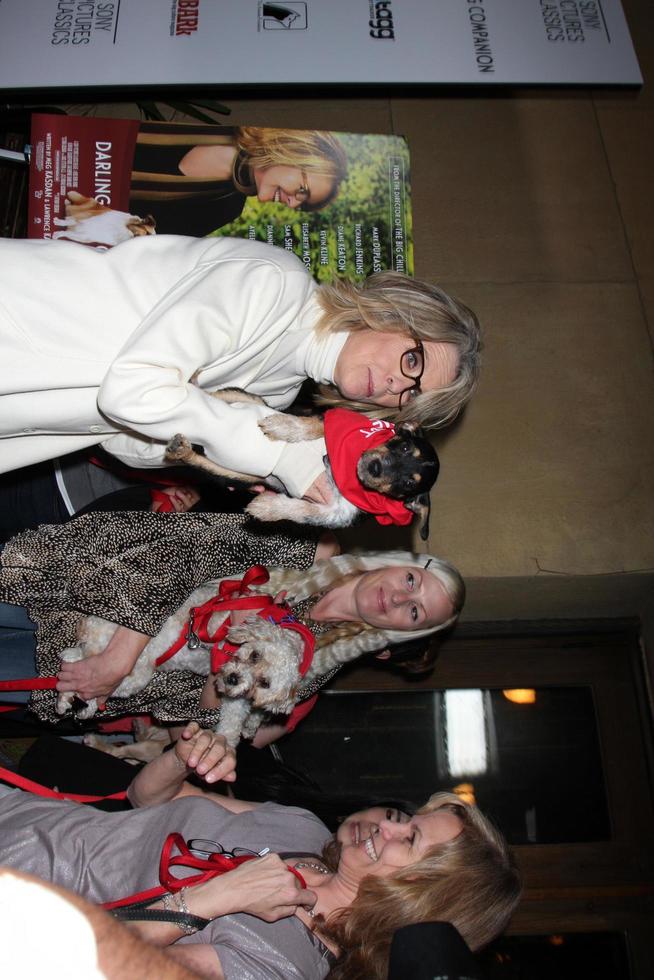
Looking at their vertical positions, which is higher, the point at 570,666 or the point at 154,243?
the point at 154,243

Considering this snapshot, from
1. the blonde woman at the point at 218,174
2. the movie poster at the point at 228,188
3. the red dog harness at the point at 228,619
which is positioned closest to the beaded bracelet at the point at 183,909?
the red dog harness at the point at 228,619

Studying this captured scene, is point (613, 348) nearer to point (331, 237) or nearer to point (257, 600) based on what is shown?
point (331, 237)

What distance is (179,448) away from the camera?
5.14ft

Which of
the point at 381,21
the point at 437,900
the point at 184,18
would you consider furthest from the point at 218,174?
the point at 437,900

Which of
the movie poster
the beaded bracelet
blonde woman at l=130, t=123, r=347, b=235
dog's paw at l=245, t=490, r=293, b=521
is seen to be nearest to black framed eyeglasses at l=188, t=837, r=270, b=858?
the beaded bracelet

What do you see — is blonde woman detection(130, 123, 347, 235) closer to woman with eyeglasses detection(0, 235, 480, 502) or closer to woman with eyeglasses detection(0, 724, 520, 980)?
woman with eyeglasses detection(0, 235, 480, 502)

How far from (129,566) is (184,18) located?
267cm

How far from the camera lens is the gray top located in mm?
1615

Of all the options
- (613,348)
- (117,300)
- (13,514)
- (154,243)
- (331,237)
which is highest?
(331,237)

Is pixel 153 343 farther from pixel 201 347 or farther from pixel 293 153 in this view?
pixel 293 153

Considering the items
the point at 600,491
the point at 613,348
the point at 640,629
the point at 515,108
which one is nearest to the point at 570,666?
the point at 640,629

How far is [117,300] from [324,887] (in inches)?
65.8

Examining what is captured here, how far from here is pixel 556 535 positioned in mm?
3422

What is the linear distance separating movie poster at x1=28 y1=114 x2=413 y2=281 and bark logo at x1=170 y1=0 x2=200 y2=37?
402mm
